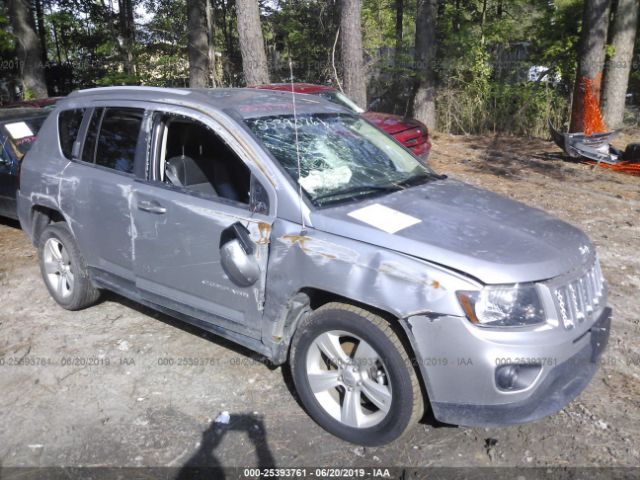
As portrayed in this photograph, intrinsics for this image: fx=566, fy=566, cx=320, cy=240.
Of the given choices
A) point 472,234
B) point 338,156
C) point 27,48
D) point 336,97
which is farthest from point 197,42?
point 472,234

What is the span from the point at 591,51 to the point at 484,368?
10947 mm

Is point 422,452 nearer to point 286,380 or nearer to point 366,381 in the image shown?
point 366,381

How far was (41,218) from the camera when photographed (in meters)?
5.02

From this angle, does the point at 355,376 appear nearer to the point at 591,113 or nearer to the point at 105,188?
the point at 105,188

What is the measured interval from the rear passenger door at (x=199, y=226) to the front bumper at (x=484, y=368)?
110cm

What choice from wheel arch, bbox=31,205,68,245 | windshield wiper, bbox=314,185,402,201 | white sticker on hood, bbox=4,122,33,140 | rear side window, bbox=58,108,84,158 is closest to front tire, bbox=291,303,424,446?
windshield wiper, bbox=314,185,402,201

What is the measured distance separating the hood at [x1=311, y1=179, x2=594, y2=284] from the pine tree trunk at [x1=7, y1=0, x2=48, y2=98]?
1775 centimetres

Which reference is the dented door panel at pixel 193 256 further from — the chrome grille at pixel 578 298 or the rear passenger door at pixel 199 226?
the chrome grille at pixel 578 298

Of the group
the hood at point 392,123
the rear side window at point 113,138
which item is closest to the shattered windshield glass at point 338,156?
the rear side window at point 113,138

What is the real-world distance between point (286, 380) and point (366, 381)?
0.98 m

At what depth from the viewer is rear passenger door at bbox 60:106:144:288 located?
4.07m

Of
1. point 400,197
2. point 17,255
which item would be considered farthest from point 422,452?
point 17,255

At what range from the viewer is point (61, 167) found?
461 centimetres

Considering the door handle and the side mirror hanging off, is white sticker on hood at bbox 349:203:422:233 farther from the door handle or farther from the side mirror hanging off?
the door handle
